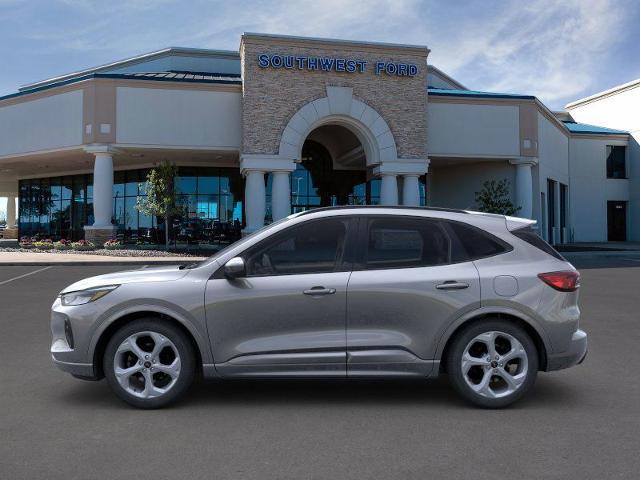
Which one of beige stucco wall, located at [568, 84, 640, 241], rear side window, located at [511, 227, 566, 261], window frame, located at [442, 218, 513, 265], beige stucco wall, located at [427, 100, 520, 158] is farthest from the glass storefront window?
rear side window, located at [511, 227, 566, 261]

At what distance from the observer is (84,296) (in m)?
4.85

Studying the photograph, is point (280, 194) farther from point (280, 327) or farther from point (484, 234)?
point (280, 327)

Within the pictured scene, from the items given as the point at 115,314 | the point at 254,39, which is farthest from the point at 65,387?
the point at 254,39

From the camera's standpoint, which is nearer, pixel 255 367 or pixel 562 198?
pixel 255 367

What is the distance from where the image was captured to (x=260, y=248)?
16.0ft

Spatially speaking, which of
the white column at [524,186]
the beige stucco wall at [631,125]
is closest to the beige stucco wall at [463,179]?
the white column at [524,186]

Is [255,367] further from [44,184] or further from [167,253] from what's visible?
[44,184]

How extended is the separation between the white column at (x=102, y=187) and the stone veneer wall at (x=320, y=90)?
660 centimetres

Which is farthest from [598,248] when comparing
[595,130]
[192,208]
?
[192,208]

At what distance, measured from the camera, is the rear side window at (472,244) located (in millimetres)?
4918

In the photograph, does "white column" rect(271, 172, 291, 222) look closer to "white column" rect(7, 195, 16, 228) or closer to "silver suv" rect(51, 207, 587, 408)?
"silver suv" rect(51, 207, 587, 408)

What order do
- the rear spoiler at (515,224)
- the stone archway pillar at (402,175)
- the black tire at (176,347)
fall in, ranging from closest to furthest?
the black tire at (176,347) < the rear spoiler at (515,224) < the stone archway pillar at (402,175)

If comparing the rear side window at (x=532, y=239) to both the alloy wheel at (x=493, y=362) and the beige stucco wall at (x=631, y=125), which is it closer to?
the alloy wheel at (x=493, y=362)

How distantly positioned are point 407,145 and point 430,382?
22.8 m
